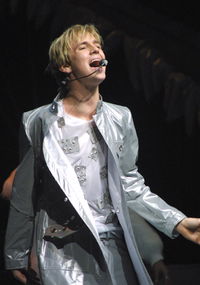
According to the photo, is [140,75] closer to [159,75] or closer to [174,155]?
[159,75]

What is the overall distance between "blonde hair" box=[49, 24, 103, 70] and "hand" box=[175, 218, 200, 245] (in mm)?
664

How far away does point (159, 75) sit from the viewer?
334 cm

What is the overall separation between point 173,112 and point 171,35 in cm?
44

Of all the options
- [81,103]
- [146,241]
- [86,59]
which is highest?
[86,59]

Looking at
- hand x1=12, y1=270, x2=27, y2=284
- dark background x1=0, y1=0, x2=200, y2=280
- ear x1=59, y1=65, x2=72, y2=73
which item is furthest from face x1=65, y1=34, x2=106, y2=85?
dark background x1=0, y1=0, x2=200, y2=280

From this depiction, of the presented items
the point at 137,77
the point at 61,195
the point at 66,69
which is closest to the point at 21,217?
the point at 61,195

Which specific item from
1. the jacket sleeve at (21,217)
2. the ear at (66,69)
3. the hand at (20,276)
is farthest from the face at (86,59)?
the hand at (20,276)

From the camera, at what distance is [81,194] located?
86.4 inches

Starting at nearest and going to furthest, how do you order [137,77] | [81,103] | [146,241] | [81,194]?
[81,194] < [81,103] < [146,241] < [137,77]

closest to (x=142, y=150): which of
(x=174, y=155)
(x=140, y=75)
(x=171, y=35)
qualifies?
(x=174, y=155)

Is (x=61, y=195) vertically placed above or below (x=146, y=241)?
above

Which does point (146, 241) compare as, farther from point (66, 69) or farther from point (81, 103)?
point (66, 69)

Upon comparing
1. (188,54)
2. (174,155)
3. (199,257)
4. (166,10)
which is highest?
(166,10)

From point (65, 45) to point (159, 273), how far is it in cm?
89
